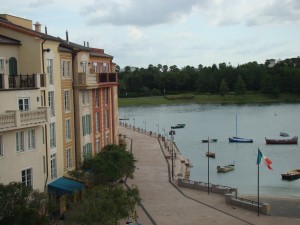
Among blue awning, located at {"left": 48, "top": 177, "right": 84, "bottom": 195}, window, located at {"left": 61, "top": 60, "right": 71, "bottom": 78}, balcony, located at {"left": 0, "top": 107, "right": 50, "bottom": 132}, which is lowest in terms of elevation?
blue awning, located at {"left": 48, "top": 177, "right": 84, "bottom": 195}

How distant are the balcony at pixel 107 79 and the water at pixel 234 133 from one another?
764 inches

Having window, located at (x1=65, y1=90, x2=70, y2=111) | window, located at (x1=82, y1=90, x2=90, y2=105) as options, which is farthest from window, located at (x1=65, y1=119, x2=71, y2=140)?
window, located at (x1=82, y1=90, x2=90, y2=105)

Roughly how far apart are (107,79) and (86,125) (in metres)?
7.50

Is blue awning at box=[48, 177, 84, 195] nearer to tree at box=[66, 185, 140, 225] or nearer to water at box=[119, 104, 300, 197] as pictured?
tree at box=[66, 185, 140, 225]

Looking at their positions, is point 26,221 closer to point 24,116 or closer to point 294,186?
point 24,116

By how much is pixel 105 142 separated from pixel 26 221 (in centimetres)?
2994

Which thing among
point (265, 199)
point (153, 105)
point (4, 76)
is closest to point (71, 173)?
point (4, 76)

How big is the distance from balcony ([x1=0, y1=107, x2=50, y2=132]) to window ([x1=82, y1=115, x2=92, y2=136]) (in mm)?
11465

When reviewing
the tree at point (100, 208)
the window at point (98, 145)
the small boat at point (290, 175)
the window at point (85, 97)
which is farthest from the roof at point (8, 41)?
the small boat at point (290, 175)

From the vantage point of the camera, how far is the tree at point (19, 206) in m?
21.1

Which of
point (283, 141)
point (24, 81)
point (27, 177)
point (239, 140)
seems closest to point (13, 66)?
point (24, 81)

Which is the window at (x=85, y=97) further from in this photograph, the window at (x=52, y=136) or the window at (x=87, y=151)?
the window at (x=52, y=136)

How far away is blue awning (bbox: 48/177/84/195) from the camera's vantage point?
34.5m

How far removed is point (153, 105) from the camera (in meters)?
195
